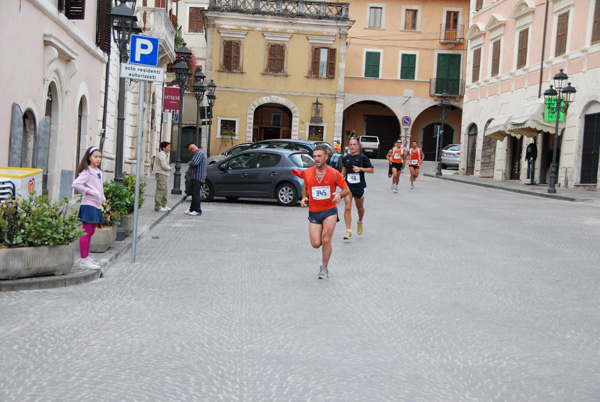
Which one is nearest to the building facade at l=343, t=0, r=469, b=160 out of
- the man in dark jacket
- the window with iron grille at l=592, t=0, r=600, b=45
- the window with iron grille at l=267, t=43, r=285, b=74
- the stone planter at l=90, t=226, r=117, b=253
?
the window with iron grille at l=267, t=43, r=285, b=74

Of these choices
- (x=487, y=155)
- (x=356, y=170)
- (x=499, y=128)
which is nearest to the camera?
(x=356, y=170)

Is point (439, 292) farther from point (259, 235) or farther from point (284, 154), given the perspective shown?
point (284, 154)

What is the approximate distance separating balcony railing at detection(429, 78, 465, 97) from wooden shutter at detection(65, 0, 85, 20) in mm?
39335

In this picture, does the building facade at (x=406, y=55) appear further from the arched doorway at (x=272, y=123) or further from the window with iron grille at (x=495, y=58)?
the window with iron grille at (x=495, y=58)

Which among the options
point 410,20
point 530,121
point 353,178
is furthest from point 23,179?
point 410,20

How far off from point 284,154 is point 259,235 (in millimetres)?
7340

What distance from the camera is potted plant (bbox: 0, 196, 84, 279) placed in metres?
7.92

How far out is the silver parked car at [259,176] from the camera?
66.4 ft

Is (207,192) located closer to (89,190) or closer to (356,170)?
(356,170)

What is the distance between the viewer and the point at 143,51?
413 inches

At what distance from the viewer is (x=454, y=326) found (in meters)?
6.70

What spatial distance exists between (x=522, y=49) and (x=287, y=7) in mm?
16507

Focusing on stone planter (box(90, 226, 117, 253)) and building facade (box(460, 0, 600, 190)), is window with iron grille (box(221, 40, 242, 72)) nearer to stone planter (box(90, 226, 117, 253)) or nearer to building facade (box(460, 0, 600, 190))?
building facade (box(460, 0, 600, 190))

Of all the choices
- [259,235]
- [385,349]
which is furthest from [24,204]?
[259,235]
